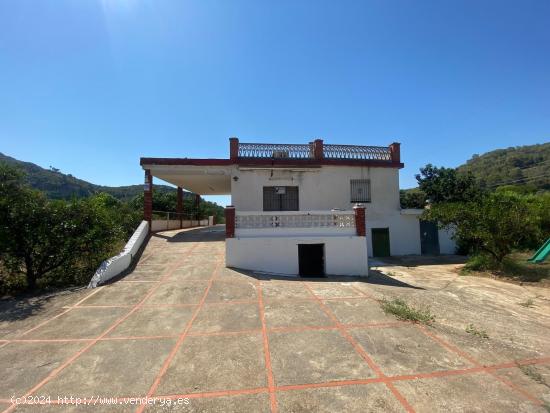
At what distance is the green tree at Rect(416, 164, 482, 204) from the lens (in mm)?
15234

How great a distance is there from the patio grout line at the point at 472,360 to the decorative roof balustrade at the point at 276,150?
965 centimetres

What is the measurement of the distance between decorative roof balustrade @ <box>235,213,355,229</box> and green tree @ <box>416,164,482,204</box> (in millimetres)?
11021

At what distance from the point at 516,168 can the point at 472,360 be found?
66.7 m

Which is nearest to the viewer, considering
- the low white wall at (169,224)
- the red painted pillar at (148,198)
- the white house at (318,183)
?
the red painted pillar at (148,198)

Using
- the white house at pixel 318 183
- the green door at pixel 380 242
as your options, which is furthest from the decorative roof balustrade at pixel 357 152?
the green door at pixel 380 242

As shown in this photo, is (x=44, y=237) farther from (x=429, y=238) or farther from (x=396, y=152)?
(x=429, y=238)

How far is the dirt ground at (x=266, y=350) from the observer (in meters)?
2.67

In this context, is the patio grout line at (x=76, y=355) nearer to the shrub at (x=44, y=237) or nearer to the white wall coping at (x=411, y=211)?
the shrub at (x=44, y=237)

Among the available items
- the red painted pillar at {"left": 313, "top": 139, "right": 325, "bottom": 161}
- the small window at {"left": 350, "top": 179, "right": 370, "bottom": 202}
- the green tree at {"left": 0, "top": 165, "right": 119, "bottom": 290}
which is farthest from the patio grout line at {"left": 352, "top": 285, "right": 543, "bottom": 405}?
the red painted pillar at {"left": 313, "top": 139, "right": 325, "bottom": 161}

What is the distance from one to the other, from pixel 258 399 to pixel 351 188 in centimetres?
1145

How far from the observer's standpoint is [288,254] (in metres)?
8.06

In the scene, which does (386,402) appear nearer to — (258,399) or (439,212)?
(258,399)

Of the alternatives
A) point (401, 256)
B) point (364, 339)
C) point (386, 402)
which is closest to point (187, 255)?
point (364, 339)

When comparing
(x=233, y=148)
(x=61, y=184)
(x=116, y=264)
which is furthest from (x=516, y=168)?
(x=61, y=184)
